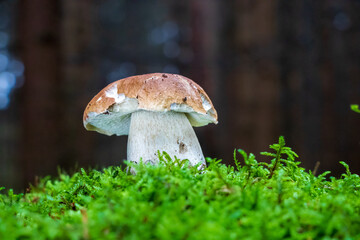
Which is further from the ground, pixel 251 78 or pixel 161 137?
pixel 251 78

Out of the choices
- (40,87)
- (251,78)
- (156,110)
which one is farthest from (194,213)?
(251,78)

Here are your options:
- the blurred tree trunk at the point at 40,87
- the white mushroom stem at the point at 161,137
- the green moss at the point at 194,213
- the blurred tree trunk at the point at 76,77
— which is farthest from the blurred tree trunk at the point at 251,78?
the green moss at the point at 194,213

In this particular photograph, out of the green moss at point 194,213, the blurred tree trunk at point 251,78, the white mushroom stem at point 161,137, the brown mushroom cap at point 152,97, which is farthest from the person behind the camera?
the blurred tree trunk at point 251,78

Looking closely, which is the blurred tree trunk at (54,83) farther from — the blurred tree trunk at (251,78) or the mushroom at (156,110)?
the mushroom at (156,110)

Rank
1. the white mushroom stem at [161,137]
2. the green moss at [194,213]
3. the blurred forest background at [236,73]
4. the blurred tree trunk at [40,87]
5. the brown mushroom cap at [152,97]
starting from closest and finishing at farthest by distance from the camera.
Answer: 1. the green moss at [194,213]
2. the brown mushroom cap at [152,97]
3. the white mushroom stem at [161,137]
4. the blurred tree trunk at [40,87]
5. the blurred forest background at [236,73]

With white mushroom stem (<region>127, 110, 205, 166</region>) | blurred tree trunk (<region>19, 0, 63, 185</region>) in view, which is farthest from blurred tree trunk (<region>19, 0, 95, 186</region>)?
white mushroom stem (<region>127, 110, 205, 166</region>)

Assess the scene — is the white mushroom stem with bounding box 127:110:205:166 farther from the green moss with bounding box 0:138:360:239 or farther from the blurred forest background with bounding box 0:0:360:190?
the blurred forest background with bounding box 0:0:360:190

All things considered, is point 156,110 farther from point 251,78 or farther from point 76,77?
point 251,78
